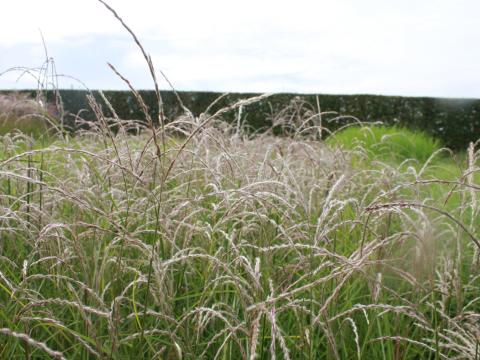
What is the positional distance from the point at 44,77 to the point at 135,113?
13019mm

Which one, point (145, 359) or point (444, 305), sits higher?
point (444, 305)

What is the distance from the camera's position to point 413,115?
566 inches

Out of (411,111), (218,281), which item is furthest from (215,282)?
(411,111)

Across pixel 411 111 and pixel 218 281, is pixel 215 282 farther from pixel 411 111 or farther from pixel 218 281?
pixel 411 111

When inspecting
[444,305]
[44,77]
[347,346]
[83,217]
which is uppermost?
[44,77]

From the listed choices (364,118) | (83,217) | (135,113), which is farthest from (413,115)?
(83,217)

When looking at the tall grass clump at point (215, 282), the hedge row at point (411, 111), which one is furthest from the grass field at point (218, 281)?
the hedge row at point (411, 111)

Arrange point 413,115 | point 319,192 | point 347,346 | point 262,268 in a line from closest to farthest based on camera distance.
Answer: point 347,346
point 262,268
point 319,192
point 413,115

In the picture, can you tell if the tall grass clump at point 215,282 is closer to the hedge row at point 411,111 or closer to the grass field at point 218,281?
the grass field at point 218,281

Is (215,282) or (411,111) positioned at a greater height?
(411,111)

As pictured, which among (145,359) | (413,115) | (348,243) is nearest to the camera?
(145,359)

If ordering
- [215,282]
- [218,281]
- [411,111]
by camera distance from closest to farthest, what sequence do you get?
[215,282] < [218,281] < [411,111]

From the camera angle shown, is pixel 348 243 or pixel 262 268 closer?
pixel 262 268

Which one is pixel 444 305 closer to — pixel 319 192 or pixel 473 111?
pixel 319 192
